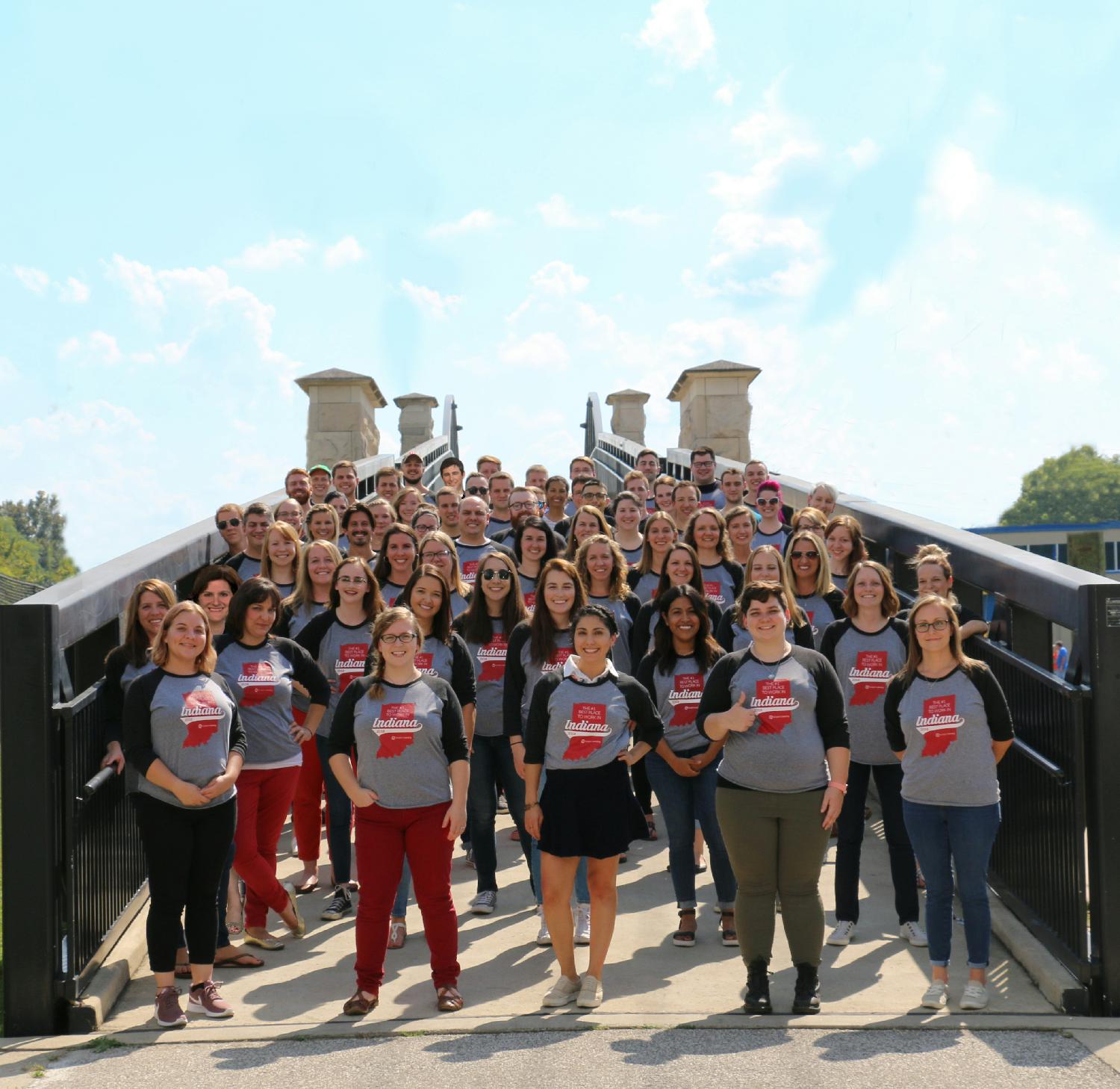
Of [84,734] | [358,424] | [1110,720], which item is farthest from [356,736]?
[358,424]

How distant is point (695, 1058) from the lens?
528cm

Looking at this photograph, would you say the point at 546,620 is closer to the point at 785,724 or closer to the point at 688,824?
the point at 688,824

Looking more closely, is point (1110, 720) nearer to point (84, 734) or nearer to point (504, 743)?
point (504, 743)

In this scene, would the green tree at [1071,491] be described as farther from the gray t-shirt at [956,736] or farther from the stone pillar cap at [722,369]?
the gray t-shirt at [956,736]

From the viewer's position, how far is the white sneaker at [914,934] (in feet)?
21.9

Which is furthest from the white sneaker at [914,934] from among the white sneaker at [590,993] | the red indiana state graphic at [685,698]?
the white sneaker at [590,993]

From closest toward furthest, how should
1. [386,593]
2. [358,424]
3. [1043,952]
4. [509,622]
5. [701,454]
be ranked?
[1043,952] → [509,622] → [386,593] → [701,454] → [358,424]

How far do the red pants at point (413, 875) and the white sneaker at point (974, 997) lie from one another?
7.18 ft

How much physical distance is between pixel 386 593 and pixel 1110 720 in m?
4.09

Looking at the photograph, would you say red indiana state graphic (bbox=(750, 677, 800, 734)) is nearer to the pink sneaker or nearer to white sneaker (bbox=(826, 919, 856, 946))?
white sneaker (bbox=(826, 919, 856, 946))

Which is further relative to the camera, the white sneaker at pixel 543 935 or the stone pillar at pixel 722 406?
the stone pillar at pixel 722 406

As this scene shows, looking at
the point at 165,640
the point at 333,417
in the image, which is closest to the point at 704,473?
the point at 165,640

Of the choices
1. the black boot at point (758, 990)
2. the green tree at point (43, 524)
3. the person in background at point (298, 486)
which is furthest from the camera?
the green tree at point (43, 524)

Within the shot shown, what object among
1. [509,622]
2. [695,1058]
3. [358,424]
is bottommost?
[695,1058]
